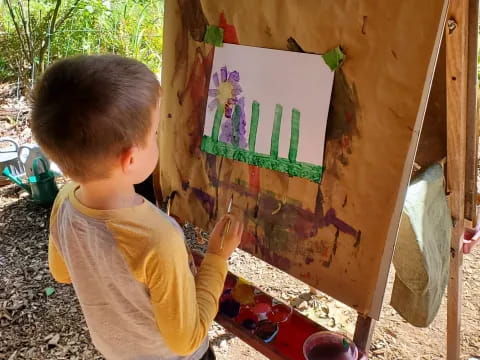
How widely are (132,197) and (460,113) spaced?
828mm

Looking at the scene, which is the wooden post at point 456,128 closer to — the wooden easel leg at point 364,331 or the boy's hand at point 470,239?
the boy's hand at point 470,239

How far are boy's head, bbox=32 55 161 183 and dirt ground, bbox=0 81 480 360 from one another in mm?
1502

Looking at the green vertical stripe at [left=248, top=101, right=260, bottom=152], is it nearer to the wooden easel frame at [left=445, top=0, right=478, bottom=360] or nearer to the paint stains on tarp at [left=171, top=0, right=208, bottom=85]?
the paint stains on tarp at [left=171, top=0, right=208, bottom=85]

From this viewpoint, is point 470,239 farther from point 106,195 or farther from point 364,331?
point 106,195

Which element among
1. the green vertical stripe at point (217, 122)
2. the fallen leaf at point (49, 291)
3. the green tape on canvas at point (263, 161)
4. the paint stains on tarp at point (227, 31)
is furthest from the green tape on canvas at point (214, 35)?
the fallen leaf at point (49, 291)

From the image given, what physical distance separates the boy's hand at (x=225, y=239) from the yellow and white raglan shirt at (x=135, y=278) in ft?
0.13

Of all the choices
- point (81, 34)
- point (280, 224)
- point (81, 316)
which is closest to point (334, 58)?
point (280, 224)

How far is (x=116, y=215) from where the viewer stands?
2.81ft

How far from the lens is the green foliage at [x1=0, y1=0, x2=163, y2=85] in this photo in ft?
13.1

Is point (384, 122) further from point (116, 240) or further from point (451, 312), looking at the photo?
point (451, 312)

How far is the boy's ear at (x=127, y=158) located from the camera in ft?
2.71

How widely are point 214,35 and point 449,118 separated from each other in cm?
70

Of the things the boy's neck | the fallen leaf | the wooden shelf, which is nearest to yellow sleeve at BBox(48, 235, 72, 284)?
the boy's neck

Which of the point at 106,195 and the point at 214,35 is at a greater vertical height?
the point at 214,35
